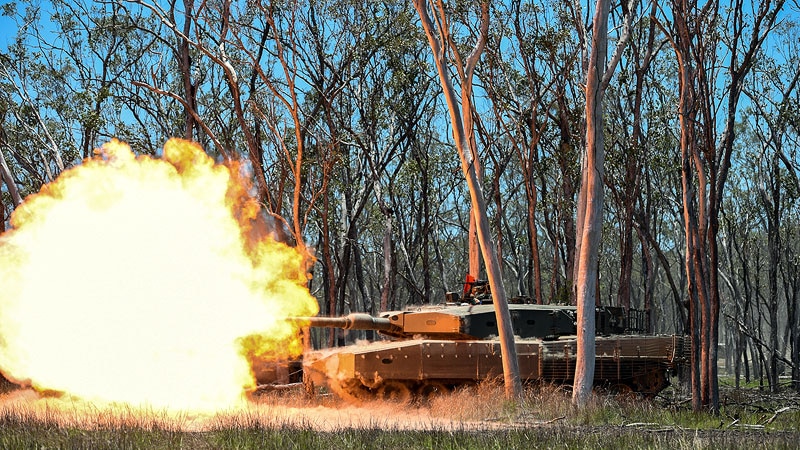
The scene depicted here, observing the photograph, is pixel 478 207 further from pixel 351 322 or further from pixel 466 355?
pixel 351 322

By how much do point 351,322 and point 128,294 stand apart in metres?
4.57

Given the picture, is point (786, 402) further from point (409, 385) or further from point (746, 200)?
point (746, 200)

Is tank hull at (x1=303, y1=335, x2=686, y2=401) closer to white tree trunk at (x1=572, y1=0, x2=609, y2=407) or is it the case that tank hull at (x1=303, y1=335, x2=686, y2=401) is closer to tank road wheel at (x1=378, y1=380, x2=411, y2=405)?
tank road wheel at (x1=378, y1=380, x2=411, y2=405)

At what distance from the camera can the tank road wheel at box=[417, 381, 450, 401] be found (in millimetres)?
20000

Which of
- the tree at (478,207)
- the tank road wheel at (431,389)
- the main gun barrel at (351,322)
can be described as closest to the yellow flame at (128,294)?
the main gun barrel at (351,322)

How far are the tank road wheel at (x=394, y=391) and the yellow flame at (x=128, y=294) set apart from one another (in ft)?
7.60

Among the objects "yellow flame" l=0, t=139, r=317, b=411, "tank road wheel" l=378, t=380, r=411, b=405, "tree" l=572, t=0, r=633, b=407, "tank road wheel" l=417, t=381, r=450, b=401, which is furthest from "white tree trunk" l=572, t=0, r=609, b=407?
"yellow flame" l=0, t=139, r=317, b=411

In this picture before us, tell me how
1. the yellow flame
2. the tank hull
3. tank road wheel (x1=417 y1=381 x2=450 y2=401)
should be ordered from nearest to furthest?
the yellow flame, the tank hull, tank road wheel (x1=417 y1=381 x2=450 y2=401)

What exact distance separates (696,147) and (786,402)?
7.04 m

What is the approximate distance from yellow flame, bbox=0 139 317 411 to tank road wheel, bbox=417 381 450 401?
3.04 m

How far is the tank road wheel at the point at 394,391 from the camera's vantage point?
1981cm

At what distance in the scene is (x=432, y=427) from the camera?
12969 millimetres

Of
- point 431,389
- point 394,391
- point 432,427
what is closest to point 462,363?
point 431,389

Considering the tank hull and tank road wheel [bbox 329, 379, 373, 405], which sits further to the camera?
tank road wheel [bbox 329, 379, 373, 405]
